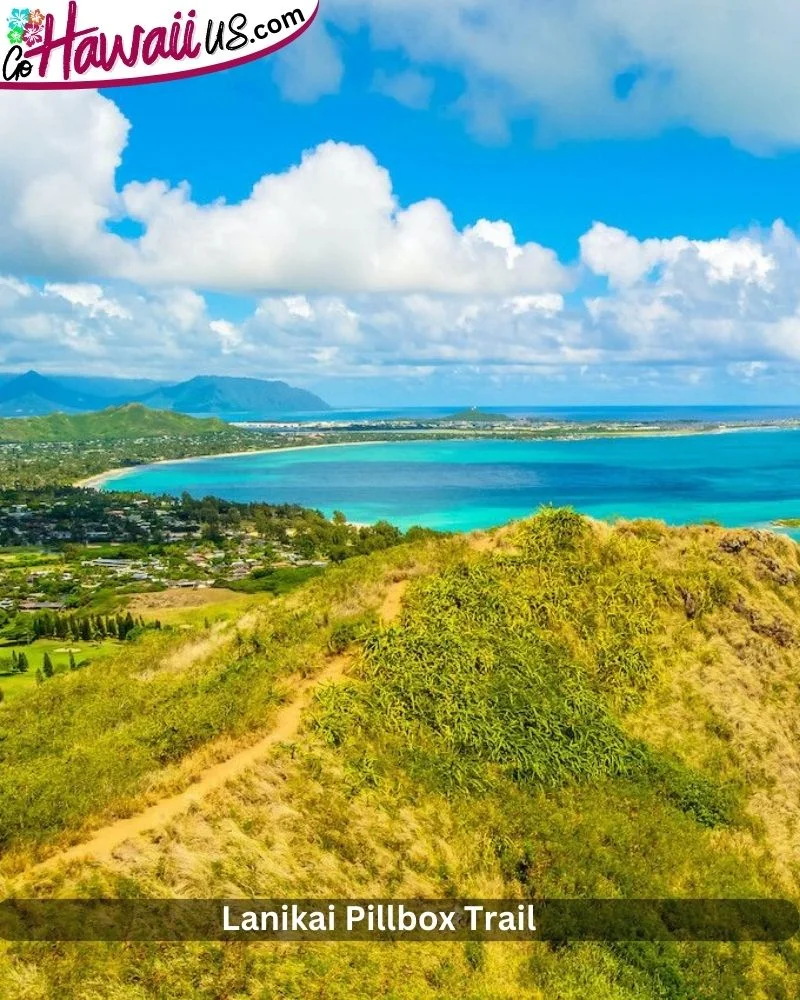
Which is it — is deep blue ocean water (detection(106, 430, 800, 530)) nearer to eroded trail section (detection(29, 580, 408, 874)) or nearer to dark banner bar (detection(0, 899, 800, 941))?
dark banner bar (detection(0, 899, 800, 941))

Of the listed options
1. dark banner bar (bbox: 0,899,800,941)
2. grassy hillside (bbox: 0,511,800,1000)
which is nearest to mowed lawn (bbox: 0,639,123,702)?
grassy hillside (bbox: 0,511,800,1000)

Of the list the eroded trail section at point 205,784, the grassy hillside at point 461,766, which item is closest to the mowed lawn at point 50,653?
the grassy hillside at point 461,766

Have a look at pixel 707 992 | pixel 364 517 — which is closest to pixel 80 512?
pixel 364 517

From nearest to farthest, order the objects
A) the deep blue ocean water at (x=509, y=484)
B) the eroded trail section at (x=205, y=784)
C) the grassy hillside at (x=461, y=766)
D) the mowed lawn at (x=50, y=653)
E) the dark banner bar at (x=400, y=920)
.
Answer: the dark banner bar at (x=400, y=920), the grassy hillside at (x=461, y=766), the eroded trail section at (x=205, y=784), the mowed lawn at (x=50, y=653), the deep blue ocean water at (x=509, y=484)

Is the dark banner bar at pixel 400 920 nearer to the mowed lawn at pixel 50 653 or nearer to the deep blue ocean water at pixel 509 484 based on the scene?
the mowed lawn at pixel 50 653

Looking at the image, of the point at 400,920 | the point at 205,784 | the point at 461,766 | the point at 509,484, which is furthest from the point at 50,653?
the point at 509,484

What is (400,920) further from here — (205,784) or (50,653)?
(50,653)
